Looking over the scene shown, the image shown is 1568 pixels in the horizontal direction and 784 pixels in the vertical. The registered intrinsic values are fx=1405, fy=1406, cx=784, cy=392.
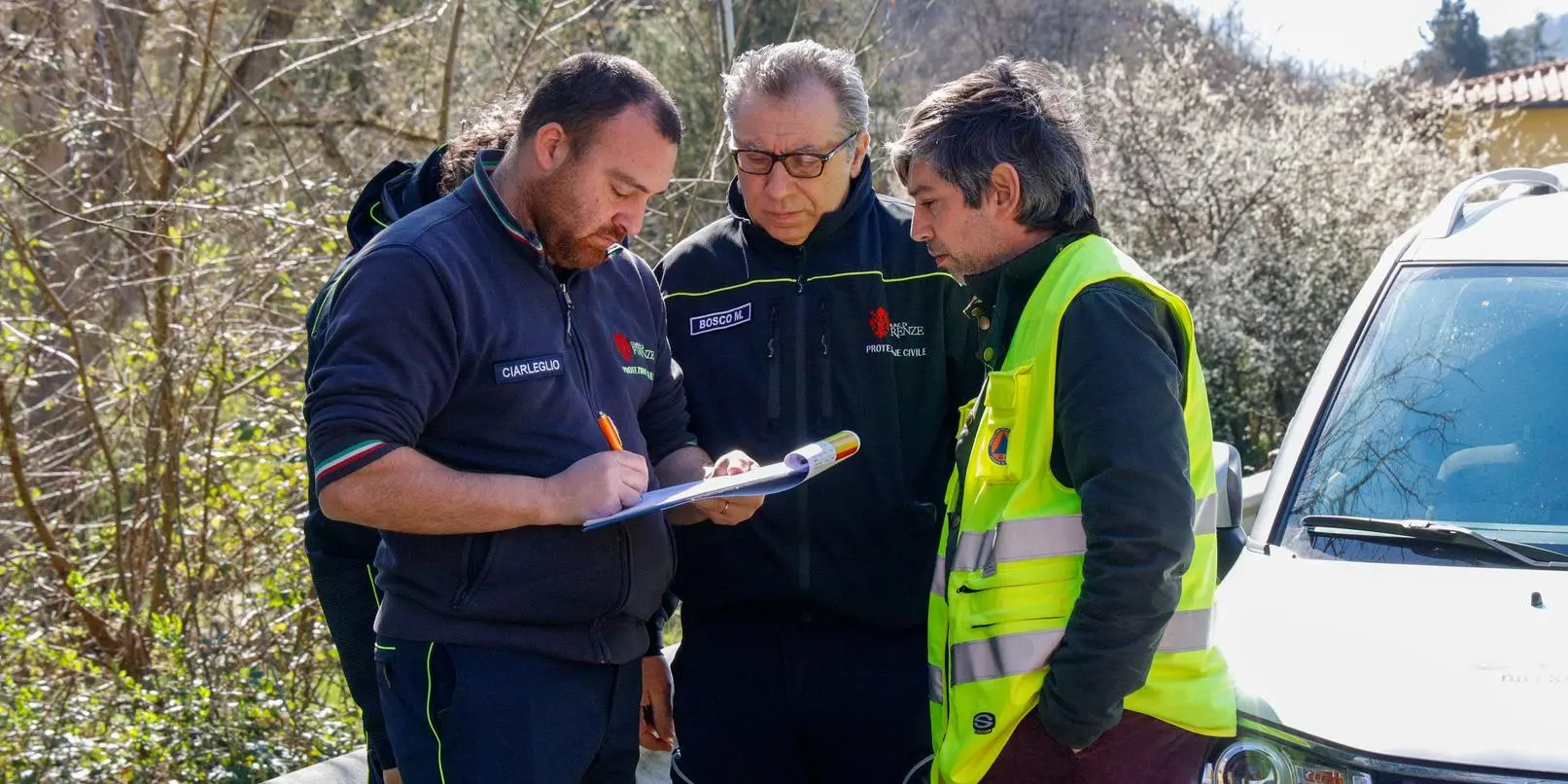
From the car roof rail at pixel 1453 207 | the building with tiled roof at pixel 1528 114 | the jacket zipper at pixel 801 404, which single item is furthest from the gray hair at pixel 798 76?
the building with tiled roof at pixel 1528 114

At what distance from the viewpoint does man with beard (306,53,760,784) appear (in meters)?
2.30

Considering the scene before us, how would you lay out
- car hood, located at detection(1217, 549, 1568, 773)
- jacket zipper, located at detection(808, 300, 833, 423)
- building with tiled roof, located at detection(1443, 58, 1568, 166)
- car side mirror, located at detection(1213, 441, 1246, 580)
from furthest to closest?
1. building with tiled roof, located at detection(1443, 58, 1568, 166)
2. car side mirror, located at detection(1213, 441, 1246, 580)
3. jacket zipper, located at detection(808, 300, 833, 423)
4. car hood, located at detection(1217, 549, 1568, 773)

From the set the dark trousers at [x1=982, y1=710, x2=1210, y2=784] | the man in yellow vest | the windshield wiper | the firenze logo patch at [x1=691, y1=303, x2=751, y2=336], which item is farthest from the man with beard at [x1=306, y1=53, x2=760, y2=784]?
the windshield wiper

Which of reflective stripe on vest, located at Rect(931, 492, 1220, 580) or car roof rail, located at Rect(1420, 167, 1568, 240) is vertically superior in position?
car roof rail, located at Rect(1420, 167, 1568, 240)

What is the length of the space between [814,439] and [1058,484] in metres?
0.79

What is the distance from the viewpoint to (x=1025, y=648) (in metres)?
2.37

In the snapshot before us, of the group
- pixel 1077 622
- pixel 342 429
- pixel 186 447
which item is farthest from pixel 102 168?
pixel 1077 622

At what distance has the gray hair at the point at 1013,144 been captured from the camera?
2.53 metres

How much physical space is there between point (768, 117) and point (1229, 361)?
7.90m

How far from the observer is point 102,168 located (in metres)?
6.63

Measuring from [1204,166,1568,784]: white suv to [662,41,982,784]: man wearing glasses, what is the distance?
0.72m

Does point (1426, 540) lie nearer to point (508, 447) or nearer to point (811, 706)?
point (811, 706)

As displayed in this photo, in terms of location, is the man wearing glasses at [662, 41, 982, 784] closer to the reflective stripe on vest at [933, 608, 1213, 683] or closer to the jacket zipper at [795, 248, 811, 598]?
the jacket zipper at [795, 248, 811, 598]

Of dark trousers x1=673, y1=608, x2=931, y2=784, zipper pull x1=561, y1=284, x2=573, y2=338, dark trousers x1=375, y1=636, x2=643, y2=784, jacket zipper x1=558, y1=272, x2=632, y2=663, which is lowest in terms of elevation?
→ dark trousers x1=673, y1=608, x2=931, y2=784
